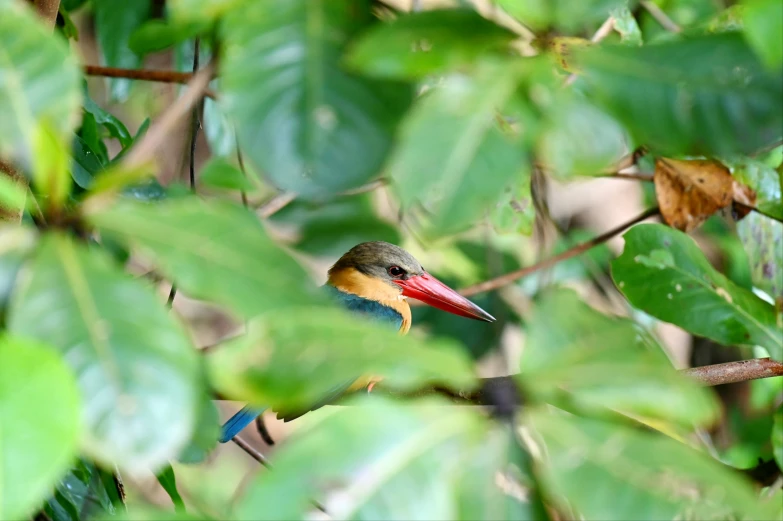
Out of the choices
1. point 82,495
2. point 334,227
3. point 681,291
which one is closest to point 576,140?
point 681,291

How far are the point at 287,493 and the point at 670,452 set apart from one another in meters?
0.21

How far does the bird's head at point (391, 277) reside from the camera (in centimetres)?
240

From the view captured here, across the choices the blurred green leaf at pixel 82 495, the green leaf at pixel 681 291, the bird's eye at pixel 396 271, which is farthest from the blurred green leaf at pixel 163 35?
the bird's eye at pixel 396 271

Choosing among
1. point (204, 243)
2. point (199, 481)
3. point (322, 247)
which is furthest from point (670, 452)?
point (199, 481)

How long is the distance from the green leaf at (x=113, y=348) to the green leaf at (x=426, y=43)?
197 millimetres

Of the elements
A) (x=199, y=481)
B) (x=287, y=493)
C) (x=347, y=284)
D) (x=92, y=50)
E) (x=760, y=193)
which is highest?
(x=287, y=493)

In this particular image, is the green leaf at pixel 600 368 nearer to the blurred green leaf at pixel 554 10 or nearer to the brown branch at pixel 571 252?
the blurred green leaf at pixel 554 10

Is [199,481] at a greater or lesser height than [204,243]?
lesser

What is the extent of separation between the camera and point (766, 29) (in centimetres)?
49

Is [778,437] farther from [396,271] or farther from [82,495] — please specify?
[396,271]

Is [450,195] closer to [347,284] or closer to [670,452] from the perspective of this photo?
[670,452]

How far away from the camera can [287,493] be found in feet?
1.47

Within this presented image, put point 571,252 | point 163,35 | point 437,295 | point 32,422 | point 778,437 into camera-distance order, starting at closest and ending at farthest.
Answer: point 32,422 < point 163,35 < point 778,437 < point 571,252 < point 437,295

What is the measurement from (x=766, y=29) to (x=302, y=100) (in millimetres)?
280
